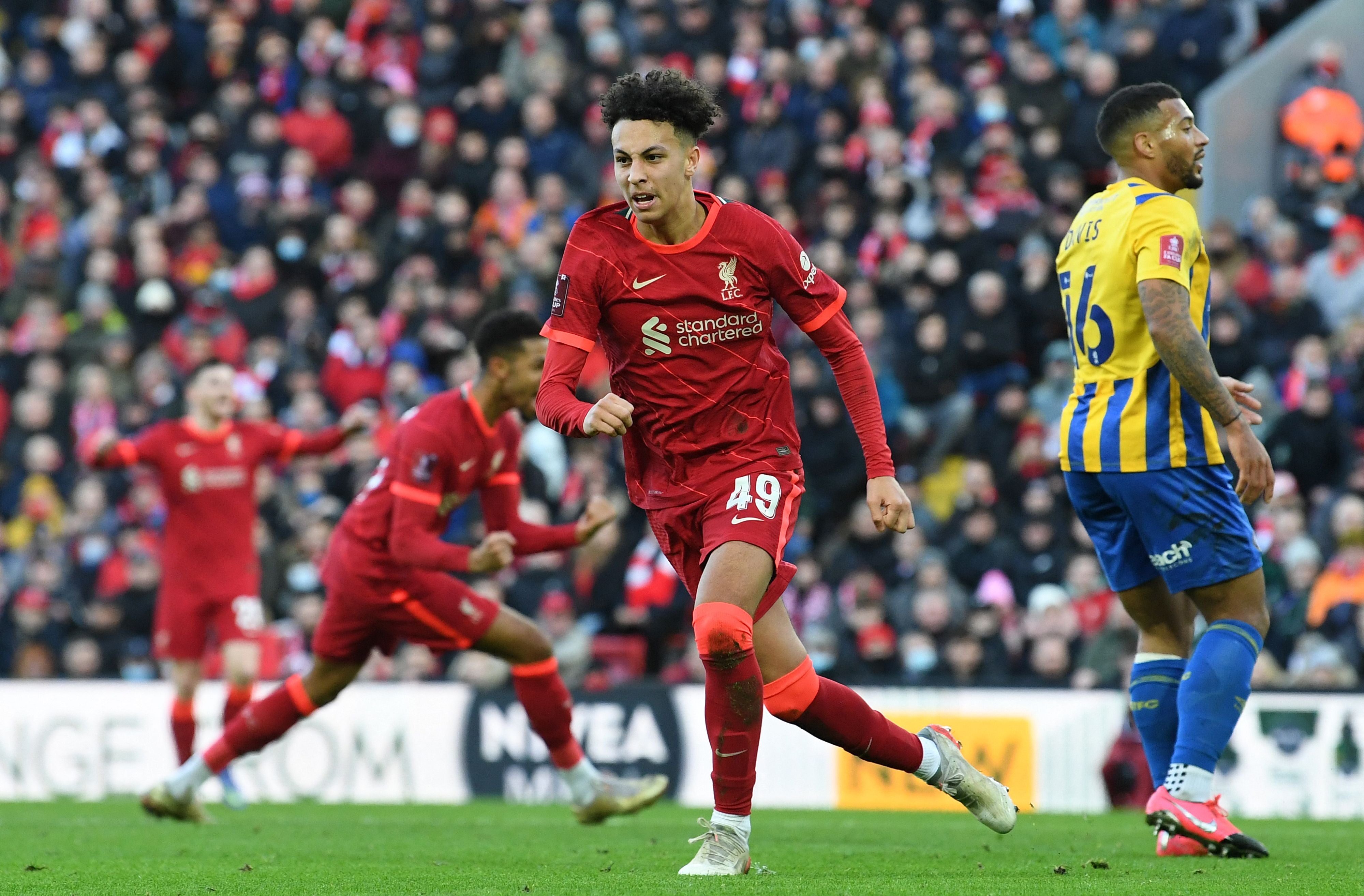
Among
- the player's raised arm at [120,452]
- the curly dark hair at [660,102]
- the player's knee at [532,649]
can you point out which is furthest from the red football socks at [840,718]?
the player's raised arm at [120,452]

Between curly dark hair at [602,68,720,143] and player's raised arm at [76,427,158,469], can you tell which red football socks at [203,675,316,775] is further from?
curly dark hair at [602,68,720,143]

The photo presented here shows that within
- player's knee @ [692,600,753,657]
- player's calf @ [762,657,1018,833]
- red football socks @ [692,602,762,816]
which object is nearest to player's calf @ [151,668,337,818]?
player's calf @ [762,657,1018,833]

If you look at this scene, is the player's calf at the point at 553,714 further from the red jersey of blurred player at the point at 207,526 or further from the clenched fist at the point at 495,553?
the red jersey of blurred player at the point at 207,526

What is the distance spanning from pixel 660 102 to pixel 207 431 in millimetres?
5781

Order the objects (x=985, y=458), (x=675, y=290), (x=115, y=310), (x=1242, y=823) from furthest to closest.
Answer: (x=115, y=310)
(x=985, y=458)
(x=1242, y=823)
(x=675, y=290)

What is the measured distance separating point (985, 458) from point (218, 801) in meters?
6.01

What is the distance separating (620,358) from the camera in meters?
6.27

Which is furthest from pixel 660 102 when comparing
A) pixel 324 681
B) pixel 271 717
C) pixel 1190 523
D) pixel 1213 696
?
pixel 271 717

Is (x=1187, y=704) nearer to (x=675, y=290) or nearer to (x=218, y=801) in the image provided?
(x=675, y=290)

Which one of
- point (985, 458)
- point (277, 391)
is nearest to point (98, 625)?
point (277, 391)

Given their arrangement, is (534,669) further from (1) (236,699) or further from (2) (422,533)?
(1) (236,699)

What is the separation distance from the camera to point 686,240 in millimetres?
6199

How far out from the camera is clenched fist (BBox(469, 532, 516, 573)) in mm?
7684

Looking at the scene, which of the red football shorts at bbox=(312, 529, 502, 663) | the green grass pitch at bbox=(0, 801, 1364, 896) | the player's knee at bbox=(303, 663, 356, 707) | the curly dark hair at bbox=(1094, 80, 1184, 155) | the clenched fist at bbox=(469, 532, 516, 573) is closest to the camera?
the green grass pitch at bbox=(0, 801, 1364, 896)
